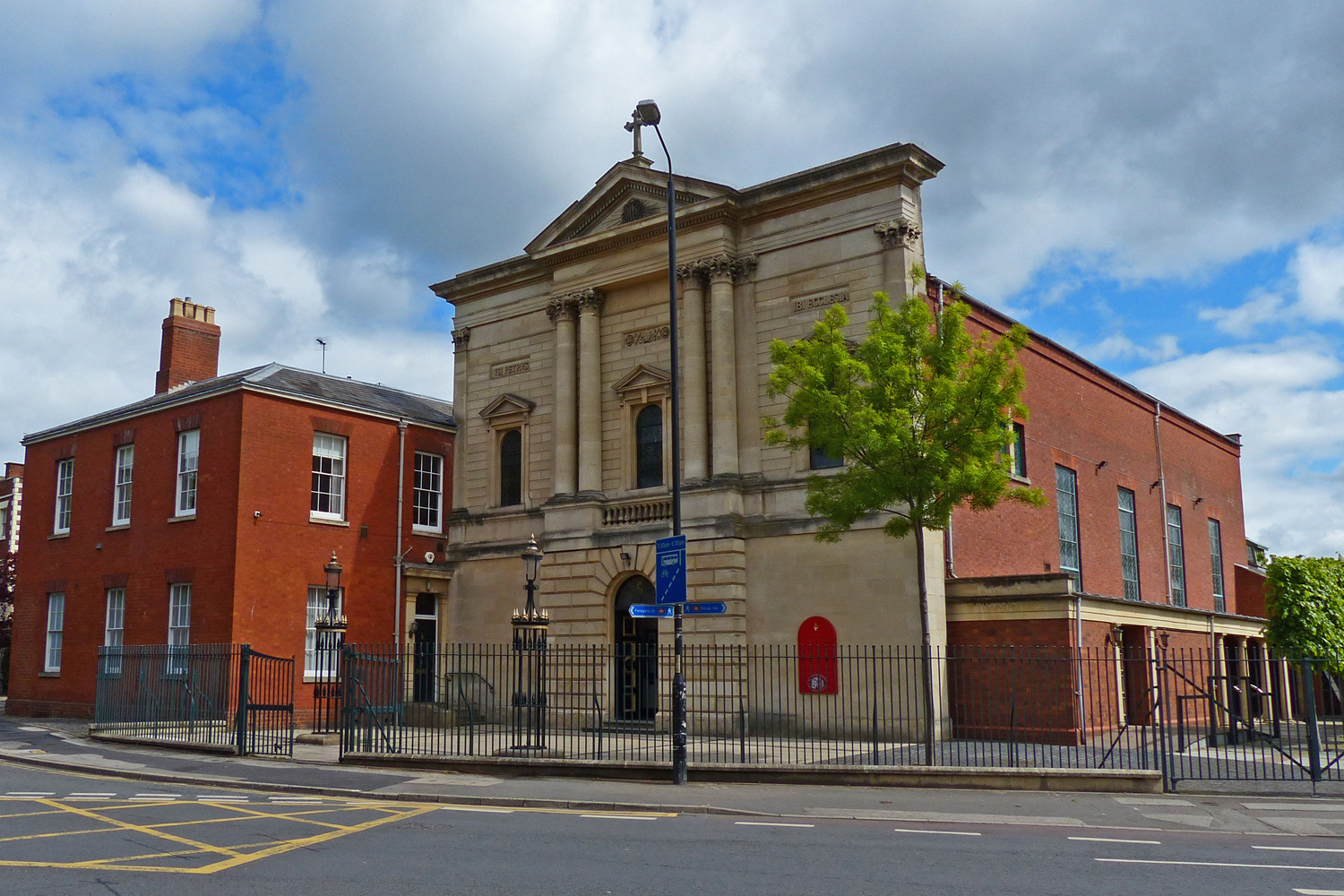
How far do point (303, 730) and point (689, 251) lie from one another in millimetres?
14790

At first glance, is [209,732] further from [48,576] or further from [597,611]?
[48,576]

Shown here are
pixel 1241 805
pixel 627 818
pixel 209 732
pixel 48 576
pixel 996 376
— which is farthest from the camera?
pixel 48 576

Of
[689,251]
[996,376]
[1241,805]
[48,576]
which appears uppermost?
[689,251]

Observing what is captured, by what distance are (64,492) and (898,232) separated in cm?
2475

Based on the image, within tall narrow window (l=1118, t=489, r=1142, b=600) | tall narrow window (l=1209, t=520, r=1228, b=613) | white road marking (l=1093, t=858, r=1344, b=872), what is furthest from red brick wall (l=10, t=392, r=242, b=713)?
tall narrow window (l=1209, t=520, r=1228, b=613)

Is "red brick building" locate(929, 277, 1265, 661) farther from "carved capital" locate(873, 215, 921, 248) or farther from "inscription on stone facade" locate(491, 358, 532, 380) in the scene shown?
"inscription on stone facade" locate(491, 358, 532, 380)

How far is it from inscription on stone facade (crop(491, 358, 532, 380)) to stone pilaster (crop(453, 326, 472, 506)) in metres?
1.21

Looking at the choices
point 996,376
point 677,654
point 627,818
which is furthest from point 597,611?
point 627,818

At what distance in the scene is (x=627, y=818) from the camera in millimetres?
13258

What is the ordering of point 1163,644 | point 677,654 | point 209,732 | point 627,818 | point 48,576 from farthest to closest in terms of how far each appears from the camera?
1. point 48,576
2. point 1163,644
3. point 209,732
4. point 677,654
5. point 627,818

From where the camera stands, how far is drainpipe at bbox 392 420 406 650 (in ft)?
99.6

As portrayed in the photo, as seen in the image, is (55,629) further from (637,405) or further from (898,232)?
(898,232)

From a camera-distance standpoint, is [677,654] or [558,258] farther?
[558,258]

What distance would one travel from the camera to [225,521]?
27406mm
